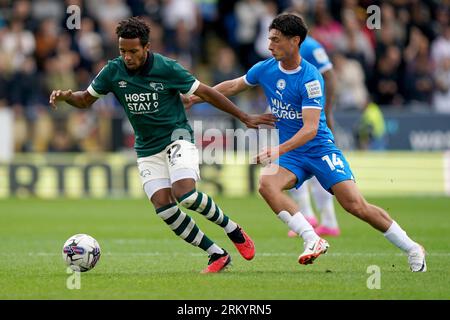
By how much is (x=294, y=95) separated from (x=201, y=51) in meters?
16.2

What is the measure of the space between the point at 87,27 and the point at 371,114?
6834 millimetres

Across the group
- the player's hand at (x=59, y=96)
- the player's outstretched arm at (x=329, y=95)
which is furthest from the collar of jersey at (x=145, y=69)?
the player's outstretched arm at (x=329, y=95)

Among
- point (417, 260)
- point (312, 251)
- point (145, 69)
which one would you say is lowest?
point (417, 260)

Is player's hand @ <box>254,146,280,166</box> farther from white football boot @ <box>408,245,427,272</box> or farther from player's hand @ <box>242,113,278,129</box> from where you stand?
white football boot @ <box>408,245,427,272</box>

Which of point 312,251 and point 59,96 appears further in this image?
point 59,96

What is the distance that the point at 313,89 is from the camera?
31.1ft

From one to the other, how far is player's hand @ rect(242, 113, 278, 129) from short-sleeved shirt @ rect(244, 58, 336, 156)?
21 centimetres

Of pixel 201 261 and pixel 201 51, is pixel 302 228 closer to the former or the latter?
pixel 201 261

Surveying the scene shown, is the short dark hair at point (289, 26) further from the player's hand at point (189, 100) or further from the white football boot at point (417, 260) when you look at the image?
the white football boot at point (417, 260)

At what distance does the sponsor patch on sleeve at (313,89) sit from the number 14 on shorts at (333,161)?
605mm

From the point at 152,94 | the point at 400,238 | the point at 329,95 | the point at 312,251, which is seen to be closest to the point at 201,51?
the point at 329,95

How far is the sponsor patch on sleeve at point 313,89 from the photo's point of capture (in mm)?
9469
